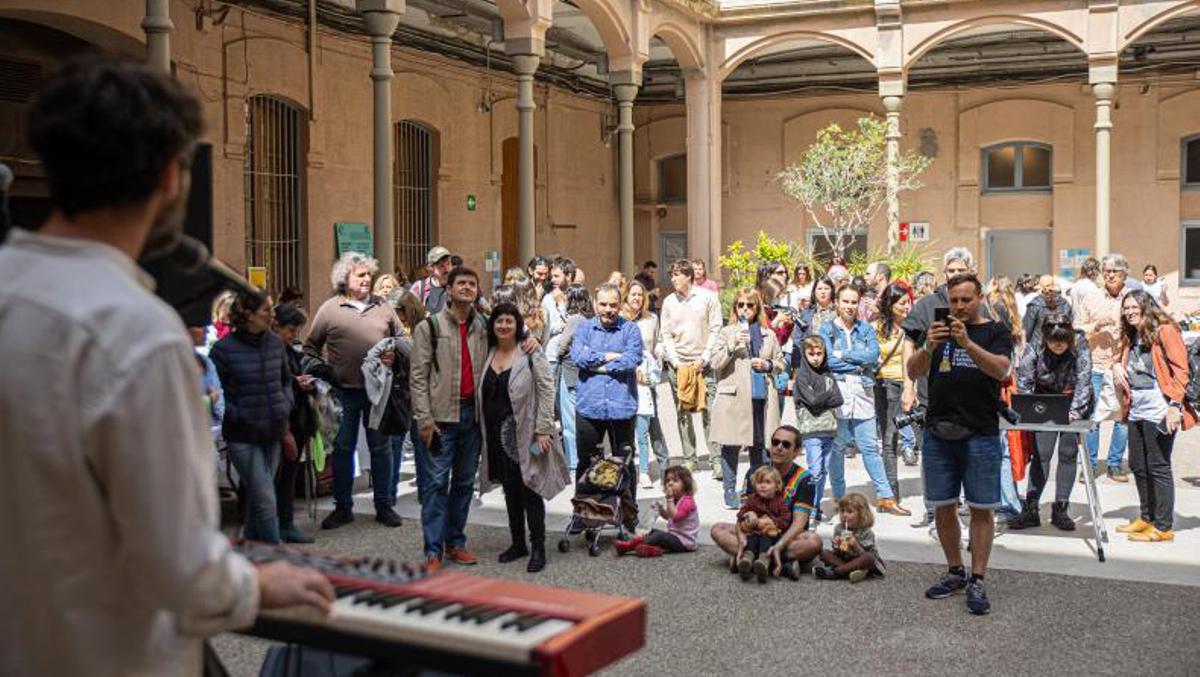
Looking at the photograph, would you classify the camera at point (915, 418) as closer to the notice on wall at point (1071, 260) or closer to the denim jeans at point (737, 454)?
the denim jeans at point (737, 454)

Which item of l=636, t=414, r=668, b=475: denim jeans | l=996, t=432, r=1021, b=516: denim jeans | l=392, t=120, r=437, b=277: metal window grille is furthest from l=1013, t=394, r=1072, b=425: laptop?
l=392, t=120, r=437, b=277: metal window grille

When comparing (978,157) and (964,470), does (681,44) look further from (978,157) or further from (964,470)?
(964,470)

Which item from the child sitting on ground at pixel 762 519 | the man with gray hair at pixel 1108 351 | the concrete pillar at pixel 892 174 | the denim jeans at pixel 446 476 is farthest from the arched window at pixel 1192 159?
the denim jeans at pixel 446 476

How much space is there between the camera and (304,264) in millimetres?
17406

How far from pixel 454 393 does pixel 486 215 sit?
14.5 m

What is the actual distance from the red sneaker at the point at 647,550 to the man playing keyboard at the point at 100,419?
5.92 m

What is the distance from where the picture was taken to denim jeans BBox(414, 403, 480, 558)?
7.68 m

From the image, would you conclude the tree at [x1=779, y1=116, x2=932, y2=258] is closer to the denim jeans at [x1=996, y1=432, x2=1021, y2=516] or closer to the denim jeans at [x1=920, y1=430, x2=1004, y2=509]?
the denim jeans at [x1=996, y1=432, x2=1021, y2=516]

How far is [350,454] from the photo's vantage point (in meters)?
9.09

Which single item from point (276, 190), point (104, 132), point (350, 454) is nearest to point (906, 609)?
point (350, 454)

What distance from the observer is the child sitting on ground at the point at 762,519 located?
24.6 ft

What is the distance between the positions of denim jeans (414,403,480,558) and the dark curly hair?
18.1ft

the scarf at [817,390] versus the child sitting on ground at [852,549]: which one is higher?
the scarf at [817,390]

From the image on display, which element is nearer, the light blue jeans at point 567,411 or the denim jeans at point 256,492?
the denim jeans at point 256,492
